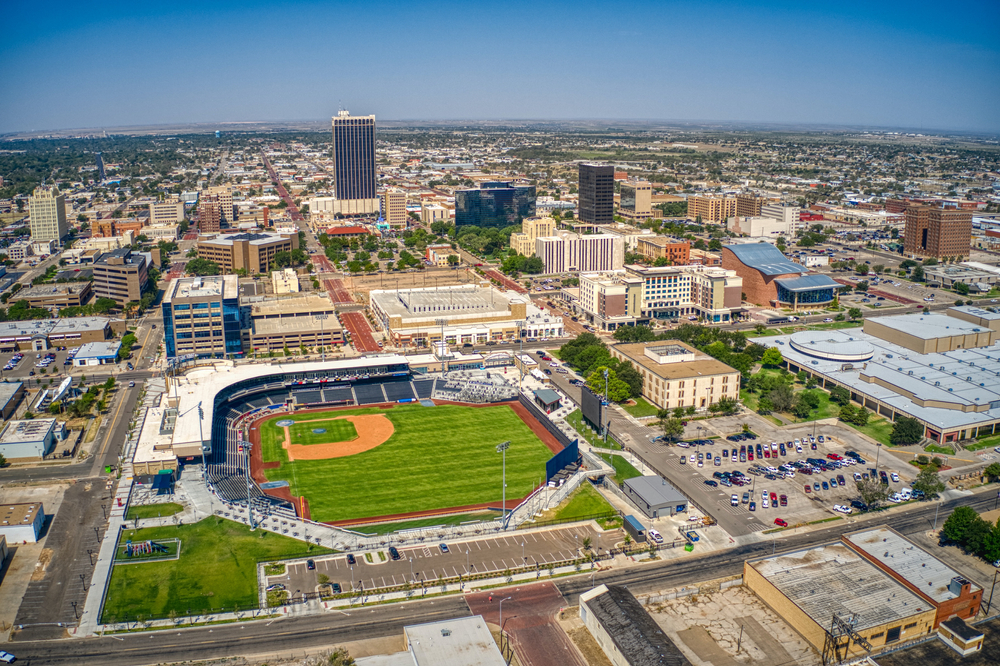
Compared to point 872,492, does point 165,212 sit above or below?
above

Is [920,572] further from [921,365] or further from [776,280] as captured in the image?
[776,280]

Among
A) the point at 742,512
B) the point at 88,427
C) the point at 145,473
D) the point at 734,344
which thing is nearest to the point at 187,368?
the point at 88,427

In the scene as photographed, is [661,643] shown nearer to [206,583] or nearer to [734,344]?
[206,583]

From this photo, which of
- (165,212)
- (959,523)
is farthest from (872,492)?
(165,212)

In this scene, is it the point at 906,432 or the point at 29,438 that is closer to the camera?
the point at 29,438

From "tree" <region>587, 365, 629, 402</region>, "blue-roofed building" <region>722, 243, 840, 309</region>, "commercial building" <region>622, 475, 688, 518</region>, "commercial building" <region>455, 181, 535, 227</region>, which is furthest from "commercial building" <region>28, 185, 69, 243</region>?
"commercial building" <region>622, 475, 688, 518</region>
